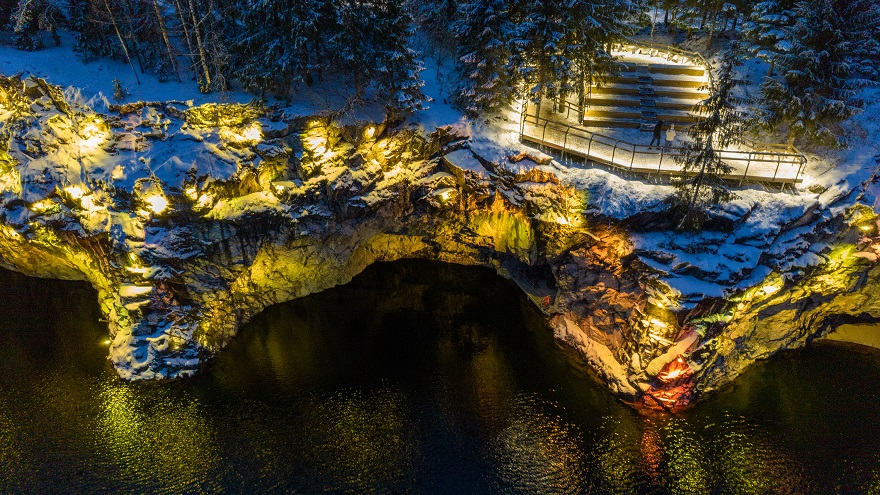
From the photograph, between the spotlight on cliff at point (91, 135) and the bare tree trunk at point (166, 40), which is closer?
the spotlight on cliff at point (91, 135)

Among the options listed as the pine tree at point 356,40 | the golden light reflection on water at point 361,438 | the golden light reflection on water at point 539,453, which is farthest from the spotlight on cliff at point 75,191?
the golden light reflection on water at point 539,453

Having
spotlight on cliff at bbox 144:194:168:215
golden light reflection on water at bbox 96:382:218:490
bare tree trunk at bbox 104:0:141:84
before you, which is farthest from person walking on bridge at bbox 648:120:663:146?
bare tree trunk at bbox 104:0:141:84

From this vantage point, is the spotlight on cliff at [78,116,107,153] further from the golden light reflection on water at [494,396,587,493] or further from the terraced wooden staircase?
the terraced wooden staircase

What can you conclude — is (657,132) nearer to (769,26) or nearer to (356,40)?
(769,26)

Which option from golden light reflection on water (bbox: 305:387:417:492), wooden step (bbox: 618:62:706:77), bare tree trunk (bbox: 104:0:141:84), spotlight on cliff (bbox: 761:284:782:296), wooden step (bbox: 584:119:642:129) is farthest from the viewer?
wooden step (bbox: 618:62:706:77)

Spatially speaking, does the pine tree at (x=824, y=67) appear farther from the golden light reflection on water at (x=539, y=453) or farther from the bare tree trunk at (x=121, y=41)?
the bare tree trunk at (x=121, y=41)

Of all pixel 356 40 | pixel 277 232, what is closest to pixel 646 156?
pixel 356 40

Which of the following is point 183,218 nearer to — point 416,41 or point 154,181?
point 154,181

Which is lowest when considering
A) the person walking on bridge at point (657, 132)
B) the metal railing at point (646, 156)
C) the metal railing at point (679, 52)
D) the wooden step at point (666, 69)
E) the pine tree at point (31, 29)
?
the metal railing at point (646, 156)
